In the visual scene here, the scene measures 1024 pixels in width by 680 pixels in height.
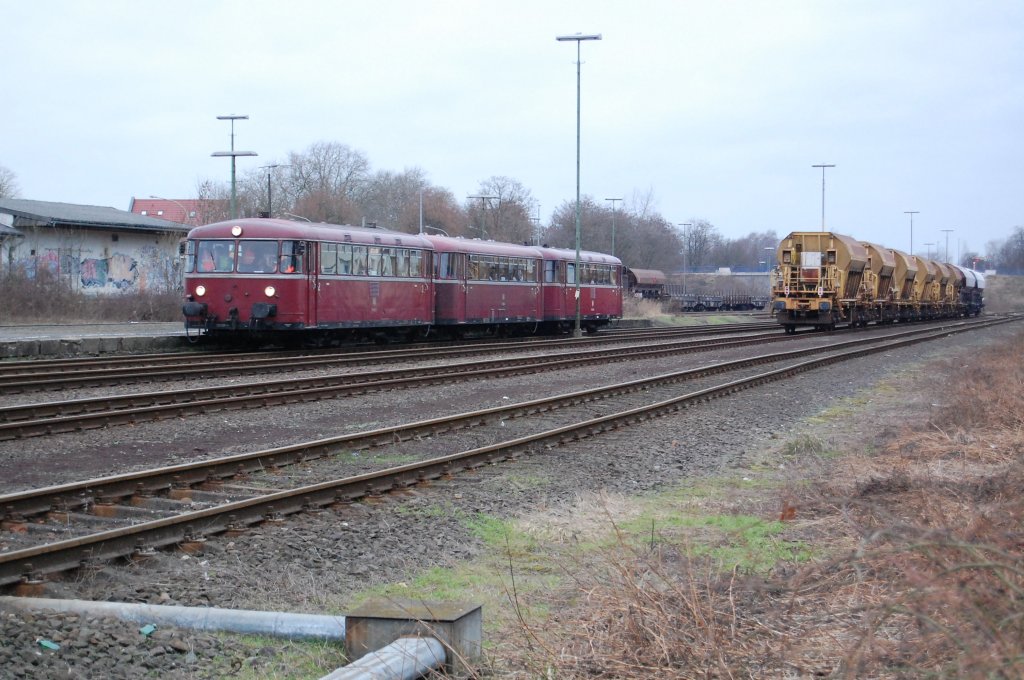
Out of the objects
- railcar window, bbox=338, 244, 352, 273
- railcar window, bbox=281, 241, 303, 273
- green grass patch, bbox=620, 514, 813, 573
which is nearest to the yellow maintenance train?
railcar window, bbox=338, 244, 352, 273

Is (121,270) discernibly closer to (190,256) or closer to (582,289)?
(582,289)

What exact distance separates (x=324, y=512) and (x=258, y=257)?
16.8 meters

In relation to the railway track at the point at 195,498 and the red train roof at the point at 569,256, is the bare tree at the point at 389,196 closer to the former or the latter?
the red train roof at the point at 569,256

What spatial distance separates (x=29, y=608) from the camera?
5.31 meters

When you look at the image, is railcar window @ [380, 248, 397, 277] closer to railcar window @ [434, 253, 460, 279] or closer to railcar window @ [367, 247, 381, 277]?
railcar window @ [367, 247, 381, 277]

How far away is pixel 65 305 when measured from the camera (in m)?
36.8

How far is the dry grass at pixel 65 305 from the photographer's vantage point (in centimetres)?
3547

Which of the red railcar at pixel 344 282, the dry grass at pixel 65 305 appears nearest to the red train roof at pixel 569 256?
the red railcar at pixel 344 282

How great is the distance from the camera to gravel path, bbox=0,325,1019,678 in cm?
499

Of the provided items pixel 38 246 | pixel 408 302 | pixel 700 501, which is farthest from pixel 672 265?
pixel 700 501

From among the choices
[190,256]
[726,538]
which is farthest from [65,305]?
[726,538]

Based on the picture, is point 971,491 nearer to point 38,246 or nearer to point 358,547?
point 358,547

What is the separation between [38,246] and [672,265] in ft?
254

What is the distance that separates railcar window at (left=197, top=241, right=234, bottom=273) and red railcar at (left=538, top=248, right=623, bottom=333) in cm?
1362
